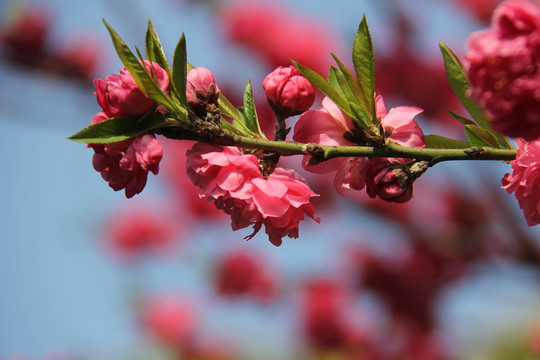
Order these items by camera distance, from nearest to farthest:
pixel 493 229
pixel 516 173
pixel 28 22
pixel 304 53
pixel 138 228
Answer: pixel 516 173 → pixel 493 229 → pixel 28 22 → pixel 304 53 → pixel 138 228

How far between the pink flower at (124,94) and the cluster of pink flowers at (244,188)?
7 centimetres

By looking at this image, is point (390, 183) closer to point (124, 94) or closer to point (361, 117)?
point (361, 117)

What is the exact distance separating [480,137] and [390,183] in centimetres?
11

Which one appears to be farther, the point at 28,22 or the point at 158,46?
the point at 28,22

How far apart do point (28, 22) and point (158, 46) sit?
8.96ft

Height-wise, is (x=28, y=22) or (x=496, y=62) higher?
(x=28, y=22)

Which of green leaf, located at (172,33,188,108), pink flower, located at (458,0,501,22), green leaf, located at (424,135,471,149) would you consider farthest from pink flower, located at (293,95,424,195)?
pink flower, located at (458,0,501,22)

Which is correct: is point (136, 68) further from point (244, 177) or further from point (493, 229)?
point (493, 229)

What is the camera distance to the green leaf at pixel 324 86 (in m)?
0.48

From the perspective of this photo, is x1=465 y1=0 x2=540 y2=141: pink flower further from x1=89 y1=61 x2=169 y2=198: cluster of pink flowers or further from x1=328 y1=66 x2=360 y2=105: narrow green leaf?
x1=89 y1=61 x2=169 y2=198: cluster of pink flowers

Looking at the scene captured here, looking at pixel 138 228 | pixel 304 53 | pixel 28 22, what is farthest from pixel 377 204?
pixel 28 22

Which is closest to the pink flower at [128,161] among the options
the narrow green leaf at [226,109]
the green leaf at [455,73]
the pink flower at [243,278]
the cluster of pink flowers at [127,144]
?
the cluster of pink flowers at [127,144]

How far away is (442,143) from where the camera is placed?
1.80ft

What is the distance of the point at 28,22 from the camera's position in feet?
9.12
